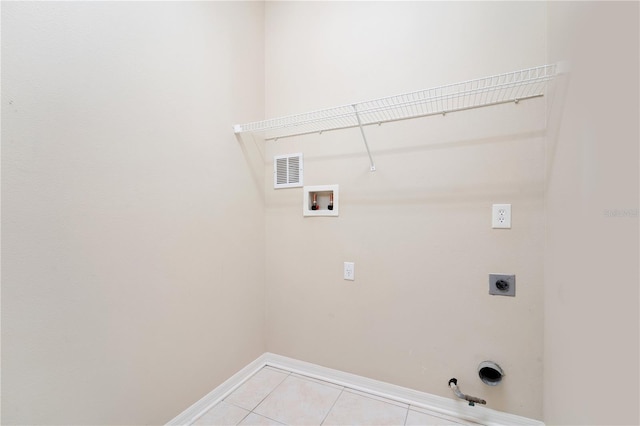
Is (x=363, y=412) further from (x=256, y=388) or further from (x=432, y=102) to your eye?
(x=432, y=102)

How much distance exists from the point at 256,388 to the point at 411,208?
150 centimetres

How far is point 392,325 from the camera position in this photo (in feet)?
5.15

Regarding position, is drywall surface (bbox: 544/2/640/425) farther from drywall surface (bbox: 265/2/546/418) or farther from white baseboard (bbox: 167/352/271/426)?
white baseboard (bbox: 167/352/271/426)

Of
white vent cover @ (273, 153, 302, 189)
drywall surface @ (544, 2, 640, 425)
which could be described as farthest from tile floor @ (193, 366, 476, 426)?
white vent cover @ (273, 153, 302, 189)

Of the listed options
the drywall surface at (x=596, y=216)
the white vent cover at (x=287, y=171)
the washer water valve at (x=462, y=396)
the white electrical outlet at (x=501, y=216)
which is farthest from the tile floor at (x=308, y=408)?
the white vent cover at (x=287, y=171)

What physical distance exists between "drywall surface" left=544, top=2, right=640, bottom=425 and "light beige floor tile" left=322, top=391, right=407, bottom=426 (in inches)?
28.3

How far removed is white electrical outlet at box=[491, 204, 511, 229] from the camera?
132cm

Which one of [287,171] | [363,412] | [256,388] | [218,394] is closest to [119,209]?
[287,171]

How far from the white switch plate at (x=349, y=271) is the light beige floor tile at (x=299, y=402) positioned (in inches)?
27.7

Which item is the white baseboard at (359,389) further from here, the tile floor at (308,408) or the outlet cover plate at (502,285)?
the outlet cover plate at (502,285)

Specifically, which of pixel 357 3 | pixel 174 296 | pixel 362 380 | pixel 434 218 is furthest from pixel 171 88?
pixel 362 380

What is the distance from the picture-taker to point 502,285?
1.33 m

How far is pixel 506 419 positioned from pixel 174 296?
1825 mm

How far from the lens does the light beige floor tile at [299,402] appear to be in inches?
55.3
